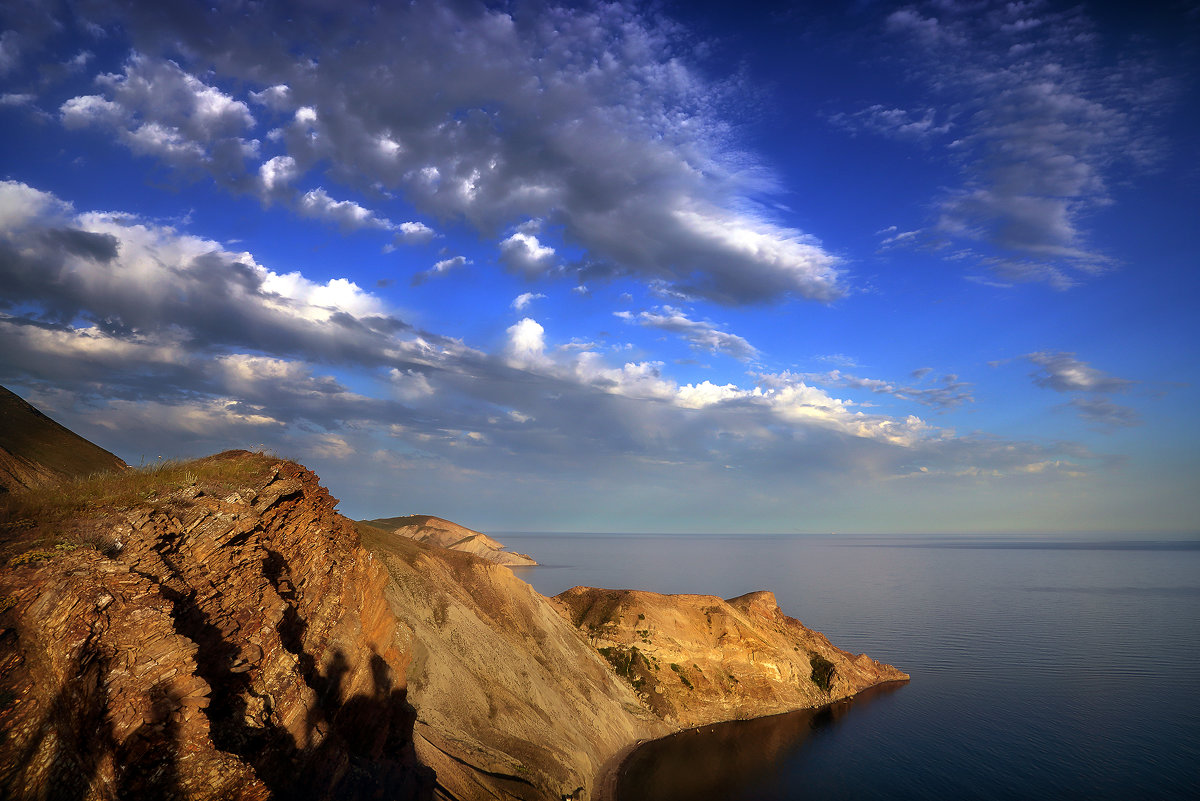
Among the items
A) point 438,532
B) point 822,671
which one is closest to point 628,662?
point 822,671

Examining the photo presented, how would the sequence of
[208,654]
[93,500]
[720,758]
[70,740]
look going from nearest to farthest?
[70,740], [208,654], [93,500], [720,758]

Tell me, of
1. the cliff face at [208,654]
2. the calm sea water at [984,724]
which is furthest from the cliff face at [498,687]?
the calm sea water at [984,724]

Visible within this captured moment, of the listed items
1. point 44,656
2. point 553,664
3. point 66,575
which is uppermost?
point 66,575

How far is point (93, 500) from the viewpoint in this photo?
62.0 feet

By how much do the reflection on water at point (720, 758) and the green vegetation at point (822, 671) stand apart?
8.95ft

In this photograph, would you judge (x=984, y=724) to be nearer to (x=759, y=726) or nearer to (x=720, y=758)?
(x=759, y=726)

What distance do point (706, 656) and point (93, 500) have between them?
167ft

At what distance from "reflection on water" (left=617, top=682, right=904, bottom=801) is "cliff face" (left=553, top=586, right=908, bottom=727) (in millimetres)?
1882

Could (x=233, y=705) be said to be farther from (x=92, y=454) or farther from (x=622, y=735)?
(x=92, y=454)

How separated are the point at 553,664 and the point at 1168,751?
49032 millimetres

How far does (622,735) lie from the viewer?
45656mm

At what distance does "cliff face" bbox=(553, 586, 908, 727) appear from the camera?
53125 mm

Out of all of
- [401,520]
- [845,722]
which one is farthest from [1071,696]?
[401,520]

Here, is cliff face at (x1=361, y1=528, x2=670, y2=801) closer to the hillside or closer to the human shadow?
the hillside
